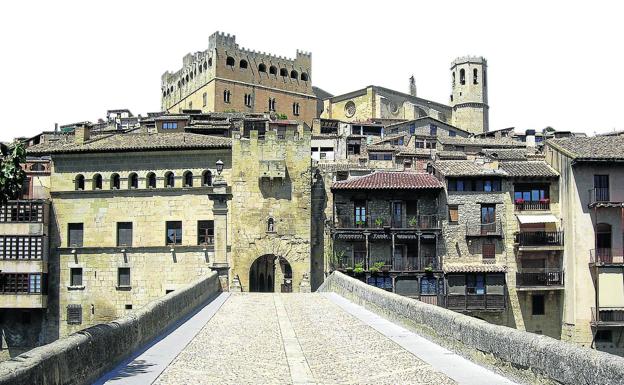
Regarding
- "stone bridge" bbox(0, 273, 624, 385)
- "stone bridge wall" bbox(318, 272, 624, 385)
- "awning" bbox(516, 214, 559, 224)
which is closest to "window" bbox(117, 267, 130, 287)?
"awning" bbox(516, 214, 559, 224)

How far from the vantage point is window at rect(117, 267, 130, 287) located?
1909 inches

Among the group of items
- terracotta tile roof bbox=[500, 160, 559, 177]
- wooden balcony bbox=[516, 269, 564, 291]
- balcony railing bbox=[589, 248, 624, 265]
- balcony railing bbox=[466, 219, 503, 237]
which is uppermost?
terracotta tile roof bbox=[500, 160, 559, 177]

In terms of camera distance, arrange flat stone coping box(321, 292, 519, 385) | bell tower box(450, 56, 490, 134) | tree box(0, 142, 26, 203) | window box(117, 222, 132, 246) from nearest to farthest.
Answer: flat stone coping box(321, 292, 519, 385)
tree box(0, 142, 26, 203)
window box(117, 222, 132, 246)
bell tower box(450, 56, 490, 134)

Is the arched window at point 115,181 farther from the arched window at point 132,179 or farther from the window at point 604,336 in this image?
the window at point 604,336

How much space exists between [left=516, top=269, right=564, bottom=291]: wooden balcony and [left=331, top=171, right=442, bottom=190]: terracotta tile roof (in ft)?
25.5

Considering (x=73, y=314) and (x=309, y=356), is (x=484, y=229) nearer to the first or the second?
(x=73, y=314)

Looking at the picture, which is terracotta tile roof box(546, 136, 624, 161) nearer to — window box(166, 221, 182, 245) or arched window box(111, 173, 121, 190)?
window box(166, 221, 182, 245)

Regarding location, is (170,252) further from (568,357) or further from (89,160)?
(568,357)

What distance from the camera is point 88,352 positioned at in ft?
34.5

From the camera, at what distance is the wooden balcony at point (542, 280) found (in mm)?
47438

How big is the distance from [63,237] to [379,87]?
60.9 m

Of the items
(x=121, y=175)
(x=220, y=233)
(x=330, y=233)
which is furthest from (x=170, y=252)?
(x=220, y=233)

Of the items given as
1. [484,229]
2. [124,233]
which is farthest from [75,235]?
[484,229]

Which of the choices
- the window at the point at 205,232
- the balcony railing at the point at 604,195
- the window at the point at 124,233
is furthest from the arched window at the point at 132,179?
the balcony railing at the point at 604,195
